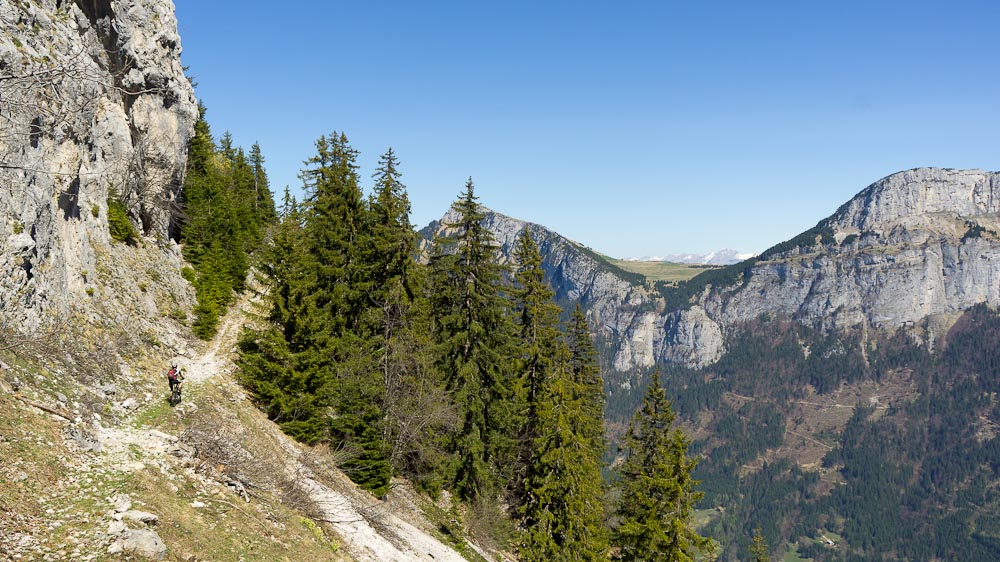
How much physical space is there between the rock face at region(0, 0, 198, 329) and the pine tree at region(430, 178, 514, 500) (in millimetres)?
16552

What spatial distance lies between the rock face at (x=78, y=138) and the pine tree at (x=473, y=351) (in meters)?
16.6

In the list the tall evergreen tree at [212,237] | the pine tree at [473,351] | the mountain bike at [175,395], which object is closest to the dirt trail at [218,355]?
the tall evergreen tree at [212,237]

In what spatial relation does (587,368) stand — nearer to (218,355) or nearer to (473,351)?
(473,351)

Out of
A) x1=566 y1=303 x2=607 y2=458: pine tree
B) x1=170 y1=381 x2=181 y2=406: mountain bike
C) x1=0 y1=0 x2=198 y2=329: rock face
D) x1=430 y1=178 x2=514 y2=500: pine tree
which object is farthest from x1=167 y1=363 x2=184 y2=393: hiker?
x1=566 y1=303 x2=607 y2=458: pine tree

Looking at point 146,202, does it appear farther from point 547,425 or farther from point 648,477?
point 648,477

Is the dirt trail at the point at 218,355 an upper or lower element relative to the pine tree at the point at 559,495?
upper

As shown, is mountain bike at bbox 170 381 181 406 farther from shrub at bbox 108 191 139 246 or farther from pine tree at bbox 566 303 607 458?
pine tree at bbox 566 303 607 458

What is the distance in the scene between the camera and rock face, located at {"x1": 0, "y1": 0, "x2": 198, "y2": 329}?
362 inches

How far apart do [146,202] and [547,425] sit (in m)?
28.7

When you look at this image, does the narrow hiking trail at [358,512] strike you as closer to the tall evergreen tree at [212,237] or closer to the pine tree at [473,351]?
the pine tree at [473,351]

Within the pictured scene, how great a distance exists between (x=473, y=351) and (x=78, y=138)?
20.1 m

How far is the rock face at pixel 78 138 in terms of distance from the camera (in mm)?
9188

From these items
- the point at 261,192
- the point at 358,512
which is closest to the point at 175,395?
the point at 358,512

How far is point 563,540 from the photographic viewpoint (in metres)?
26.1
